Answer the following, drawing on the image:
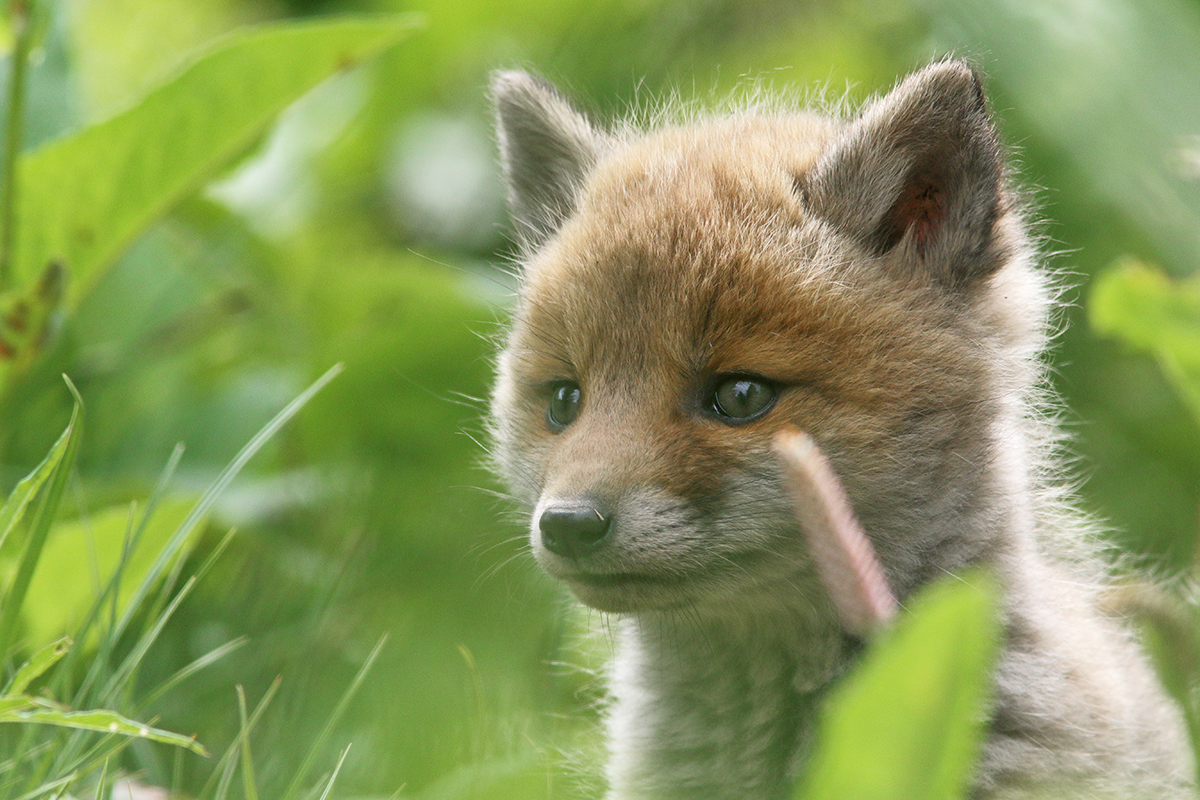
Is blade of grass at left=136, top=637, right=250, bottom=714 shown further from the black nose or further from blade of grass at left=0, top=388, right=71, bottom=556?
the black nose

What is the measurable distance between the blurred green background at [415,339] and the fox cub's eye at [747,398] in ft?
2.55

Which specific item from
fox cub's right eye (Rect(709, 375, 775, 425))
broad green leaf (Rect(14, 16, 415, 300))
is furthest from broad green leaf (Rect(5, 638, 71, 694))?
broad green leaf (Rect(14, 16, 415, 300))

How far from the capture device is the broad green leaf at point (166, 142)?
11.4 feet

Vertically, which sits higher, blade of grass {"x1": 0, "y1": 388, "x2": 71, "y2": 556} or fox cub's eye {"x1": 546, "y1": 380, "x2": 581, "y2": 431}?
fox cub's eye {"x1": 546, "y1": 380, "x2": 581, "y2": 431}

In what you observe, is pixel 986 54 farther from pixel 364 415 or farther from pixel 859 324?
pixel 364 415

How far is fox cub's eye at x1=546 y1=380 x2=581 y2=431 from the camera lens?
284 cm

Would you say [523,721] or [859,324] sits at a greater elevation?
[859,324]

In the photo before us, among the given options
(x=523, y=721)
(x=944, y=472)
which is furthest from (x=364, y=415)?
(x=944, y=472)

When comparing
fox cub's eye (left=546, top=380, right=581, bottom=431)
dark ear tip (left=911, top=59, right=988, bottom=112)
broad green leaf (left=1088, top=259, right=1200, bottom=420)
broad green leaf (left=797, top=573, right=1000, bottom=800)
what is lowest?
broad green leaf (left=797, top=573, right=1000, bottom=800)

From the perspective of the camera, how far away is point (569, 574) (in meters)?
2.48

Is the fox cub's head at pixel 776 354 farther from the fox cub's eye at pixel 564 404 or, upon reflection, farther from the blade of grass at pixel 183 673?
the blade of grass at pixel 183 673

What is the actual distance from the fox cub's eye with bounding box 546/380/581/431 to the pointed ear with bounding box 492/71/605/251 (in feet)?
2.04

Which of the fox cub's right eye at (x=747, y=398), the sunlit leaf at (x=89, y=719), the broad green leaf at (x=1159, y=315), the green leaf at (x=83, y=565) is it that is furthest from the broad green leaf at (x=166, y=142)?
the broad green leaf at (x=1159, y=315)

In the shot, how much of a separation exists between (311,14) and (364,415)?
3.60 metres
